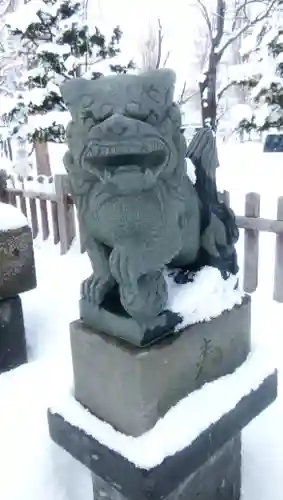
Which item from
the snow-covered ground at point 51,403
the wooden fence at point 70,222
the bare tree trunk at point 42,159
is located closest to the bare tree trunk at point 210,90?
the bare tree trunk at point 42,159

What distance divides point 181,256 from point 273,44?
20.2ft

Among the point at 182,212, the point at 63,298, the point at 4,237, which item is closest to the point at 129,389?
the point at 182,212

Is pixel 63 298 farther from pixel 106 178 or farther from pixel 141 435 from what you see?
pixel 106 178

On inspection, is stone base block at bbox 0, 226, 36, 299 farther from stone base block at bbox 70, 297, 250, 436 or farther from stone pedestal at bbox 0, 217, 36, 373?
stone base block at bbox 70, 297, 250, 436

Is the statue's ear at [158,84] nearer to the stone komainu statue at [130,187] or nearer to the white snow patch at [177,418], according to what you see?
the stone komainu statue at [130,187]

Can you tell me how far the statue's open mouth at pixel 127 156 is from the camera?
90 cm

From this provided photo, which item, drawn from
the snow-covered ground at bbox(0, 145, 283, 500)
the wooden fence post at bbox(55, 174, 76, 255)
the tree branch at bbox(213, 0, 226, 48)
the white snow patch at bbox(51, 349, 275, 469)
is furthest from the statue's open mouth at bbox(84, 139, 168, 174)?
the tree branch at bbox(213, 0, 226, 48)

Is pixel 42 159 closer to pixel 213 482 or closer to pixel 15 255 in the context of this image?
pixel 15 255

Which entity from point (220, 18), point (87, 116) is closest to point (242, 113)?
point (220, 18)

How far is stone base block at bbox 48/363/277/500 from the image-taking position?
1.12 m

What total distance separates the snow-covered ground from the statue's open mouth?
2.66 ft

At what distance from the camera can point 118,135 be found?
2.95 feet

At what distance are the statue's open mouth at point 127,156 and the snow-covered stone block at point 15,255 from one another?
1266 mm

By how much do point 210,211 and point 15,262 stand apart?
1.15 metres
